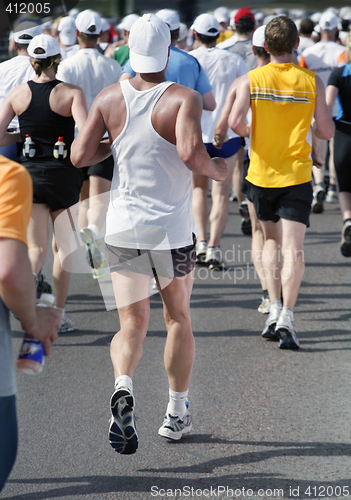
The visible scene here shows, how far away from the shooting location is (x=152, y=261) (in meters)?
3.12

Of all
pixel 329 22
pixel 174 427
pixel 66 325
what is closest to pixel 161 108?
pixel 174 427

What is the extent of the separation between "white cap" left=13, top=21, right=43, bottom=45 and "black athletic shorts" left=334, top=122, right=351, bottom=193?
302 centimetres

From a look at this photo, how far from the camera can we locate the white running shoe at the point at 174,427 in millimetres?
3342

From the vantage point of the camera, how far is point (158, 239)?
307 centimetres

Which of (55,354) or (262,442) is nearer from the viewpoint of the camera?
(262,442)

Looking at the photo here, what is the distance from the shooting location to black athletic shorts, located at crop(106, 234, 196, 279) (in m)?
3.10

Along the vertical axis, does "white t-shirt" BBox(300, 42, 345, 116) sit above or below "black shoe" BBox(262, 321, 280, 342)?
above

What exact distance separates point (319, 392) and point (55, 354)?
187cm

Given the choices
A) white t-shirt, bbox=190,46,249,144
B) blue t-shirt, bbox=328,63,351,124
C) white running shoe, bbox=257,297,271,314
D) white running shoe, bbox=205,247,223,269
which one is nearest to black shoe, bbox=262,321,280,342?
white running shoe, bbox=257,297,271,314

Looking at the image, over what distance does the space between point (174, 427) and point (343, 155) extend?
3872 mm

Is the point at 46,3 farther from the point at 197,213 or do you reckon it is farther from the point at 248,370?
the point at 248,370

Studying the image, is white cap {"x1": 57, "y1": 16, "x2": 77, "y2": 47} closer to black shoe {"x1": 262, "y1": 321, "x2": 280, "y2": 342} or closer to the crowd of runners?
the crowd of runners

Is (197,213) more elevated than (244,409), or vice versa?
(244,409)

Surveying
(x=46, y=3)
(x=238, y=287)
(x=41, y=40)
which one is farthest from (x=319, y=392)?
(x=46, y=3)
